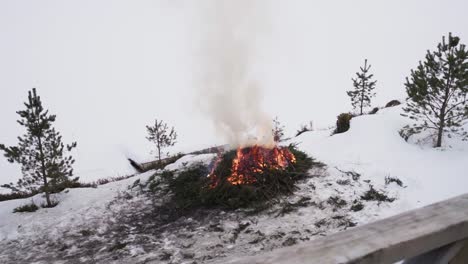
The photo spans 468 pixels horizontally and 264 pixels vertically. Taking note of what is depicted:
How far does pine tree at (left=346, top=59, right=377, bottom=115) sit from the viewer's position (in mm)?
22703

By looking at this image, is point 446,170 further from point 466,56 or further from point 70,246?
point 70,246

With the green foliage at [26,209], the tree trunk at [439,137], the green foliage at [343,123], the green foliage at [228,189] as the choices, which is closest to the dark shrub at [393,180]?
the green foliage at [228,189]

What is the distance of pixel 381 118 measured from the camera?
557 inches

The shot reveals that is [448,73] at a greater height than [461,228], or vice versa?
[448,73]

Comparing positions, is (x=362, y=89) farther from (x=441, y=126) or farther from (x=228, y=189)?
(x=228, y=189)

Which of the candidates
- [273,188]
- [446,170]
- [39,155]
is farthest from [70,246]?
[446,170]

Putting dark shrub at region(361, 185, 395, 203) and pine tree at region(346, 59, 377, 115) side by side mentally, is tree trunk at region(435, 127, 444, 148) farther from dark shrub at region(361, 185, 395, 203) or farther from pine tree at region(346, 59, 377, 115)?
pine tree at region(346, 59, 377, 115)

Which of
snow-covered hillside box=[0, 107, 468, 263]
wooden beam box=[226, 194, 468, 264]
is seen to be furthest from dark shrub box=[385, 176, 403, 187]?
wooden beam box=[226, 194, 468, 264]

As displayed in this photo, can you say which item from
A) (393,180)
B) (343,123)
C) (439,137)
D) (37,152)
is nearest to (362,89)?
(343,123)

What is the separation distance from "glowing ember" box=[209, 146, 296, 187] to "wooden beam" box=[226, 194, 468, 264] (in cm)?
708

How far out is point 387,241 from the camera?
143cm

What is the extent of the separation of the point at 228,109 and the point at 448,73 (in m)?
7.70

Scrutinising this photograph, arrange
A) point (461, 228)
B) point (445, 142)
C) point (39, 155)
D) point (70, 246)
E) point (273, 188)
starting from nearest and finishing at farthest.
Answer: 1. point (461, 228)
2. point (70, 246)
3. point (273, 188)
4. point (39, 155)
5. point (445, 142)

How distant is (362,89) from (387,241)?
940 inches
